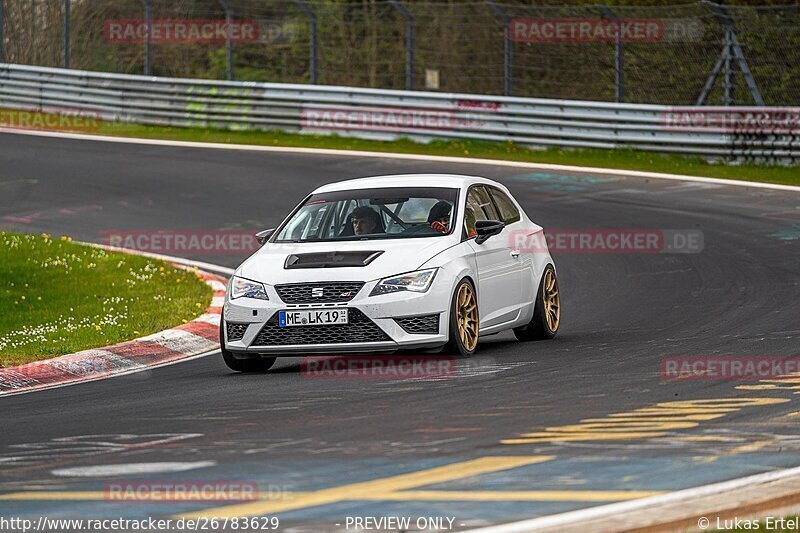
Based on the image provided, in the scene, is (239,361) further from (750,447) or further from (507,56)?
(507,56)

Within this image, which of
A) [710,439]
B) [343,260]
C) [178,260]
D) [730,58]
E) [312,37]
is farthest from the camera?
[312,37]

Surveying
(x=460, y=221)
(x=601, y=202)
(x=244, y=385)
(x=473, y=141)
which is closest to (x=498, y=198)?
(x=460, y=221)

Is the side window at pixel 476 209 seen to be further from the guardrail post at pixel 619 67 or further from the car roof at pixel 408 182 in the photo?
the guardrail post at pixel 619 67

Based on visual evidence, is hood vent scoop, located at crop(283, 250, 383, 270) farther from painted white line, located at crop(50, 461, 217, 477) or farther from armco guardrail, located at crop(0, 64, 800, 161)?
armco guardrail, located at crop(0, 64, 800, 161)

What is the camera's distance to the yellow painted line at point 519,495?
19.5 feet

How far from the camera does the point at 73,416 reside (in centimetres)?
911

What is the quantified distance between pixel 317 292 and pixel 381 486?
459 centimetres

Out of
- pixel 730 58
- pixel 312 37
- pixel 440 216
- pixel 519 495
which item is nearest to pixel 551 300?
pixel 440 216

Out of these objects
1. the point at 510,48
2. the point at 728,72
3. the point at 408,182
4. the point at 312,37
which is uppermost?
the point at 312,37

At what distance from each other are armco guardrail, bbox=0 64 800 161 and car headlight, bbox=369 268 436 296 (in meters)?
15.3

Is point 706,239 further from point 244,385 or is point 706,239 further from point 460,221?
point 244,385

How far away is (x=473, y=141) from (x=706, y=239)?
1104 centimetres

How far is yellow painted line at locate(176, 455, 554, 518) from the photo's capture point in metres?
5.97

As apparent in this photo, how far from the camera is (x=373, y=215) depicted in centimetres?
1188
